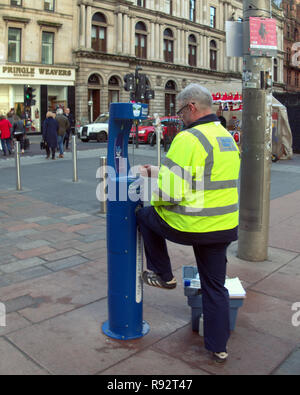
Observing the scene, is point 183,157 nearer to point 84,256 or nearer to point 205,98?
point 205,98

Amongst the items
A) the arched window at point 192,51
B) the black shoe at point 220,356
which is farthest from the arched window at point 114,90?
the black shoe at point 220,356

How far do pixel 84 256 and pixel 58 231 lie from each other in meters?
1.30

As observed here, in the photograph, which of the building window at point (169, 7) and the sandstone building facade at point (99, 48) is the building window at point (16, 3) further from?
the building window at point (169, 7)

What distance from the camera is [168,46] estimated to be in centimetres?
4319

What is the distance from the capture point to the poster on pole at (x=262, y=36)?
471 centimetres

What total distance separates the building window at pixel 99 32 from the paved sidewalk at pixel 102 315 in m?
32.9

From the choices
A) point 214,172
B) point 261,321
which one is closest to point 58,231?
point 261,321

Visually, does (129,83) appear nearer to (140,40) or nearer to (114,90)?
(114,90)

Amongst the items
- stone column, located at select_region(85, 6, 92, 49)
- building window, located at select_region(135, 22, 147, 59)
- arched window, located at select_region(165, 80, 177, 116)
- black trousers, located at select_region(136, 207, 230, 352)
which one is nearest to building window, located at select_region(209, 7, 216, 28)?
arched window, located at select_region(165, 80, 177, 116)

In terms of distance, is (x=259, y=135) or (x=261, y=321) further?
(x=259, y=135)

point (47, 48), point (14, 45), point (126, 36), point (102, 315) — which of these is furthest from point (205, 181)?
point (126, 36)

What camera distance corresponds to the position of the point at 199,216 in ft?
9.22

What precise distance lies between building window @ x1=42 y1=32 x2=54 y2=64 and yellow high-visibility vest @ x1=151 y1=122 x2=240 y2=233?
108ft

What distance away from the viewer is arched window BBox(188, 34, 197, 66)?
45.9 m
